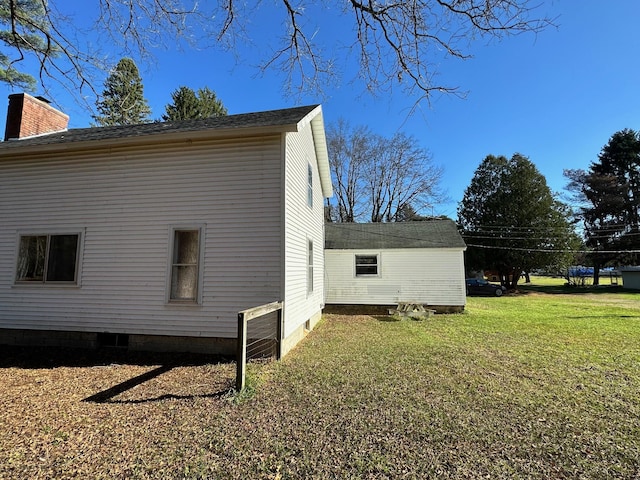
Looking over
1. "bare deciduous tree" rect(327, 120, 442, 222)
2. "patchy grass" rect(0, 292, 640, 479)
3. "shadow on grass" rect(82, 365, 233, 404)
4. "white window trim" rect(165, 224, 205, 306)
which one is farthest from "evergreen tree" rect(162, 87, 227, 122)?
"shadow on grass" rect(82, 365, 233, 404)

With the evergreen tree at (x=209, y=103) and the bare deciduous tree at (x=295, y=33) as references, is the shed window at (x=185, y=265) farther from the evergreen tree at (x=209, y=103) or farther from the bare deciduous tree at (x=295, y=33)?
the evergreen tree at (x=209, y=103)

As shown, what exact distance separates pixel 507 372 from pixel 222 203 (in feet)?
20.4

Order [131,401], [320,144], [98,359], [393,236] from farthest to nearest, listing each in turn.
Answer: [393,236], [320,144], [98,359], [131,401]

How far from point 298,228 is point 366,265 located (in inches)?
302

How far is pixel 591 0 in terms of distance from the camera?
370 cm

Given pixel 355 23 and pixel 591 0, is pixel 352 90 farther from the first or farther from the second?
pixel 591 0

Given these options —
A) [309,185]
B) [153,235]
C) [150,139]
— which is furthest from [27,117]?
[309,185]

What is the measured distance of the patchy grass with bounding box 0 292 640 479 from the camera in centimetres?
285

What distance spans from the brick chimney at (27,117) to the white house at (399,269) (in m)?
11.1

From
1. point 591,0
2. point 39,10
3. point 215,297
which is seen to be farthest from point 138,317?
point 591,0

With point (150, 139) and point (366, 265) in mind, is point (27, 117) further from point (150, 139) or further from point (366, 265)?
point (366, 265)

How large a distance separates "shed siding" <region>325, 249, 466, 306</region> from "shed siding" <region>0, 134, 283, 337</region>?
870 centimetres

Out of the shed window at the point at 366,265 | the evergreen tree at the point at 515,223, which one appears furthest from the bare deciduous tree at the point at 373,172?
the shed window at the point at 366,265

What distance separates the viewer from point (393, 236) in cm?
1533
